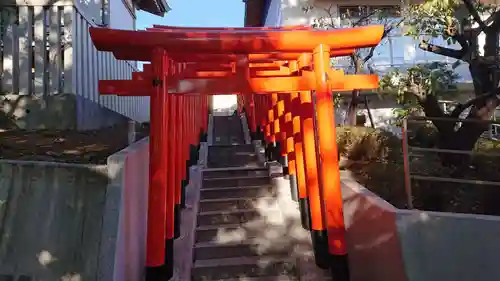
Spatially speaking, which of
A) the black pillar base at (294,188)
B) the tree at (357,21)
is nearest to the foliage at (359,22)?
the tree at (357,21)

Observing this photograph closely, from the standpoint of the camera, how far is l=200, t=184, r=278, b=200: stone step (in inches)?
252

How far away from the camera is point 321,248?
4598mm

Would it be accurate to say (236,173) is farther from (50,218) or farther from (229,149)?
(50,218)

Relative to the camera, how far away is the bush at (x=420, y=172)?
4637 millimetres

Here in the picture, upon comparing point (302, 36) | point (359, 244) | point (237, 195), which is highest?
point (302, 36)

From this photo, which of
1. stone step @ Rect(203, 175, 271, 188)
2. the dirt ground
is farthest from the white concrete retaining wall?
stone step @ Rect(203, 175, 271, 188)

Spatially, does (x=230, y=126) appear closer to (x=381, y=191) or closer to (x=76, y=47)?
(x=76, y=47)

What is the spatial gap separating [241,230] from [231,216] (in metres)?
0.37

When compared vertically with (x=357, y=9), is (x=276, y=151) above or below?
below

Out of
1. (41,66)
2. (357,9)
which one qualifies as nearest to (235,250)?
(41,66)

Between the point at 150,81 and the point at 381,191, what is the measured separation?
323cm

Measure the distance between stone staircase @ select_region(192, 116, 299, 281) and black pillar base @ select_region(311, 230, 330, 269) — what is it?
1.56ft

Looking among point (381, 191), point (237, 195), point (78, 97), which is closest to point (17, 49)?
point (78, 97)

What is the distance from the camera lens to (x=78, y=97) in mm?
6785
